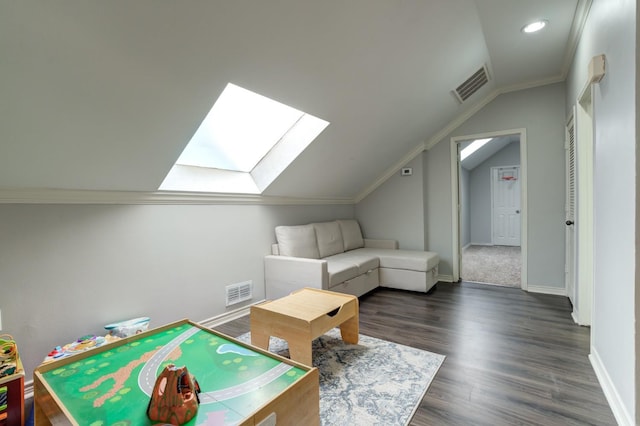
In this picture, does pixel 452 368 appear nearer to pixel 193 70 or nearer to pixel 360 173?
pixel 193 70

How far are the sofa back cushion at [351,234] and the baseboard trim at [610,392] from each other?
9.26 feet

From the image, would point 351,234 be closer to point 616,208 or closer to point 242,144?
point 242,144

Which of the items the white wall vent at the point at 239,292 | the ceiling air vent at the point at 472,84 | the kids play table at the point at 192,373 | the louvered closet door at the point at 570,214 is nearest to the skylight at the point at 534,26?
the ceiling air vent at the point at 472,84

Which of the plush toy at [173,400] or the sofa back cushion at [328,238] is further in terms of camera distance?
the sofa back cushion at [328,238]

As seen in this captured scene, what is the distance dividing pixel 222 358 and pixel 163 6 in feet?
5.25

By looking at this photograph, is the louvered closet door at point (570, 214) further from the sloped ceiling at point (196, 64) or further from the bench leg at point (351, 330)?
the bench leg at point (351, 330)

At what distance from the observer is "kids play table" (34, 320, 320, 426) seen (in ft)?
3.63

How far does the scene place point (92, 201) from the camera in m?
2.15

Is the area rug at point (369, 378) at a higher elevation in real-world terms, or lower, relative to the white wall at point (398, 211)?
Result: lower

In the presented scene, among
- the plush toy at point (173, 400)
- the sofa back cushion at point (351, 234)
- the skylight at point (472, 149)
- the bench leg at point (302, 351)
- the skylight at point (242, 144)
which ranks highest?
the skylight at point (472, 149)

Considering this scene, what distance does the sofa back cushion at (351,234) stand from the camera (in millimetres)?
4480

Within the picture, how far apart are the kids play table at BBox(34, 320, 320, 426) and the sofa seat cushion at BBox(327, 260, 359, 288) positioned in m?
1.60

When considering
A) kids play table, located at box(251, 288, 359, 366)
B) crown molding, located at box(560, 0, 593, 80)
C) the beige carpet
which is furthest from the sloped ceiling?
the beige carpet

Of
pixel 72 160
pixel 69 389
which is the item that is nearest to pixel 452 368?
pixel 69 389
